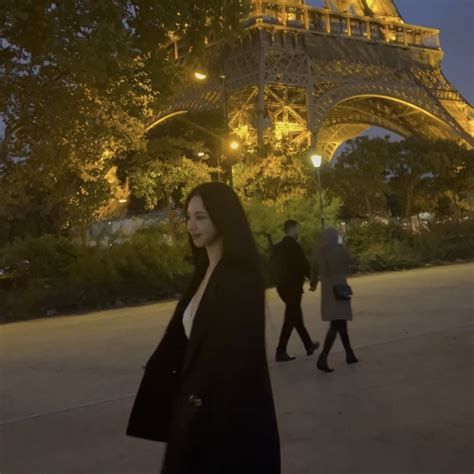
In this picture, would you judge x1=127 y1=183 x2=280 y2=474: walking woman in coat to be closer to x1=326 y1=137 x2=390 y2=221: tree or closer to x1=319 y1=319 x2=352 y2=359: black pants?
x1=319 y1=319 x2=352 y2=359: black pants

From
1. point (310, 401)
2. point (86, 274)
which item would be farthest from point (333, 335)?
point (86, 274)

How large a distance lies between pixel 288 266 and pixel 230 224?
520 cm

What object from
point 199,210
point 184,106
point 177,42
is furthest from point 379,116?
point 199,210

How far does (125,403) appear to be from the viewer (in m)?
5.83

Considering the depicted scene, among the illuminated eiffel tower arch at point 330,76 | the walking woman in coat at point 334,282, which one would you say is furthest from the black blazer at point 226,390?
the illuminated eiffel tower arch at point 330,76

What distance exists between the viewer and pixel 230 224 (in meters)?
2.42

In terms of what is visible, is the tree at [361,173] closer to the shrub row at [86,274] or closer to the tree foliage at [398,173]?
the tree foliage at [398,173]

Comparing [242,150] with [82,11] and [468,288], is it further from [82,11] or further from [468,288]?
[82,11]

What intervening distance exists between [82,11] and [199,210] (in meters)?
7.13

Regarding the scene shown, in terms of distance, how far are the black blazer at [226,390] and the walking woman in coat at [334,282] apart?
463cm

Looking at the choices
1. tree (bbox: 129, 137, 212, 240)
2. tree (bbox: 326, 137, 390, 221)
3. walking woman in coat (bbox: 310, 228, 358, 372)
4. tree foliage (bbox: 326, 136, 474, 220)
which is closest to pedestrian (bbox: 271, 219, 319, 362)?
walking woman in coat (bbox: 310, 228, 358, 372)

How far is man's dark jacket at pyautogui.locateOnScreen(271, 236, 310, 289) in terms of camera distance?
756 cm

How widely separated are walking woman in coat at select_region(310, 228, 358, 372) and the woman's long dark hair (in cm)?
461

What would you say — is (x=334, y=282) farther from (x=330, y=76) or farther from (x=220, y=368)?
(x=330, y=76)
